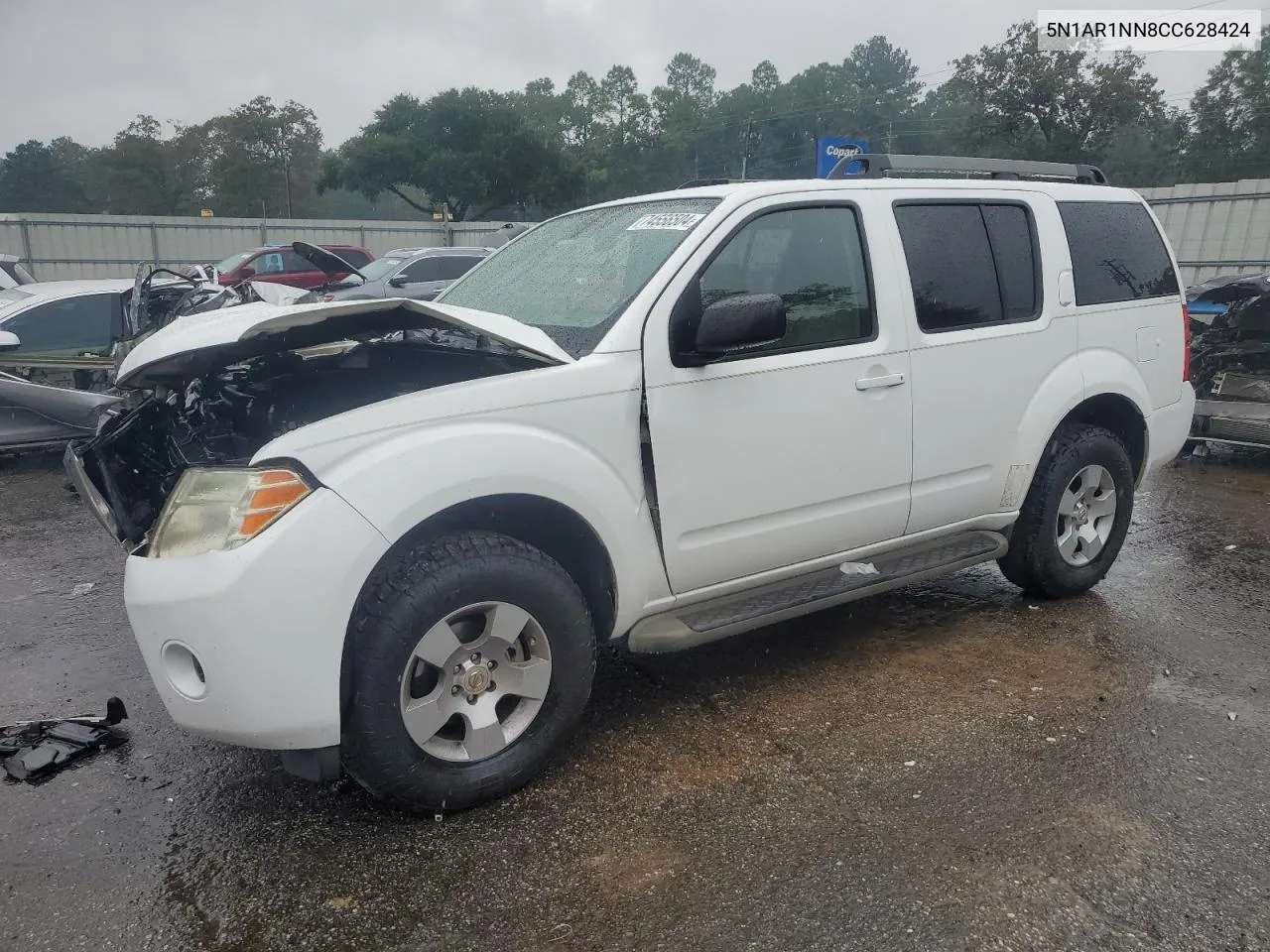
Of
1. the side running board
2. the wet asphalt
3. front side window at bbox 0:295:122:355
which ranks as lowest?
the wet asphalt

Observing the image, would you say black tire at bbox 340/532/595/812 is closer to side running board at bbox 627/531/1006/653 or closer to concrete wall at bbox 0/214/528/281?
side running board at bbox 627/531/1006/653

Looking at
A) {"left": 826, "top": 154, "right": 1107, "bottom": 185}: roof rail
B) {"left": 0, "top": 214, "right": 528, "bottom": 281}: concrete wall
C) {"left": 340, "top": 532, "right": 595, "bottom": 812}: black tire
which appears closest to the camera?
{"left": 340, "top": 532, "right": 595, "bottom": 812}: black tire

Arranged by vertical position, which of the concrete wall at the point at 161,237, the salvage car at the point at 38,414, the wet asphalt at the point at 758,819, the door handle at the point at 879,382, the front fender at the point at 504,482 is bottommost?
the wet asphalt at the point at 758,819

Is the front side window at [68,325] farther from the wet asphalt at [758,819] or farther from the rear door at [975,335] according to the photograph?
the rear door at [975,335]

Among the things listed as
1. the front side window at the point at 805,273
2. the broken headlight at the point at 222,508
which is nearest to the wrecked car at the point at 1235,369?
the front side window at the point at 805,273

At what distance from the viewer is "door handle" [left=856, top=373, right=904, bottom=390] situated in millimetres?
3627

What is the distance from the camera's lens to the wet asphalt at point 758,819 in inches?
95.9

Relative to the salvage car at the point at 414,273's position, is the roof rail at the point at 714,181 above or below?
above

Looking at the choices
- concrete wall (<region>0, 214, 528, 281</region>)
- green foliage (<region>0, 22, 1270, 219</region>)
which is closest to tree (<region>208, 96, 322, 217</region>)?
green foliage (<region>0, 22, 1270, 219</region>)

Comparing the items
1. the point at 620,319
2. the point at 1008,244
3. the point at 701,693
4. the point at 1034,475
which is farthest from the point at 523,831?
the point at 1008,244

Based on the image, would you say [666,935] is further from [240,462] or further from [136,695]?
[136,695]

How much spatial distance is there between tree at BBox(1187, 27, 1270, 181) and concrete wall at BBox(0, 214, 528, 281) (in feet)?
109

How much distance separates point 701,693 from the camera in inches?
148

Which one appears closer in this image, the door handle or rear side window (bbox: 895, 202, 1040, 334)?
the door handle
